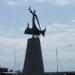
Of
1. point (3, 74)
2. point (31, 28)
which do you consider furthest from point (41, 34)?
point (3, 74)

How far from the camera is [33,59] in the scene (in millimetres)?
44281

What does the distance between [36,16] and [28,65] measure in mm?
6844

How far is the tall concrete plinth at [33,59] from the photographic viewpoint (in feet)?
144

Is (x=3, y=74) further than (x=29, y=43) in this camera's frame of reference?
Yes

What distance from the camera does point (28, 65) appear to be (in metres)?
44.1

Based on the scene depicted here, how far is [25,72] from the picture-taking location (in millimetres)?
44312

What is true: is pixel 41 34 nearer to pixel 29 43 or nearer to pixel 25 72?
pixel 29 43

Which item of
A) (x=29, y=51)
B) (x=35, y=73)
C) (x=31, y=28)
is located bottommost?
(x=35, y=73)

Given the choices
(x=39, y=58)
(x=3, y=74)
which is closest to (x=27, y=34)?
(x=39, y=58)

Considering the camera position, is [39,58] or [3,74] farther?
[3,74]

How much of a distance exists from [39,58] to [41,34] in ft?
12.2

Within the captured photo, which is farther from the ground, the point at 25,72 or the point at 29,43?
the point at 29,43

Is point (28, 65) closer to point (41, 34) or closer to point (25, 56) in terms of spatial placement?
point (25, 56)

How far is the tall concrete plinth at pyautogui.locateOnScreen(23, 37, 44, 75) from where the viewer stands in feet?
144
